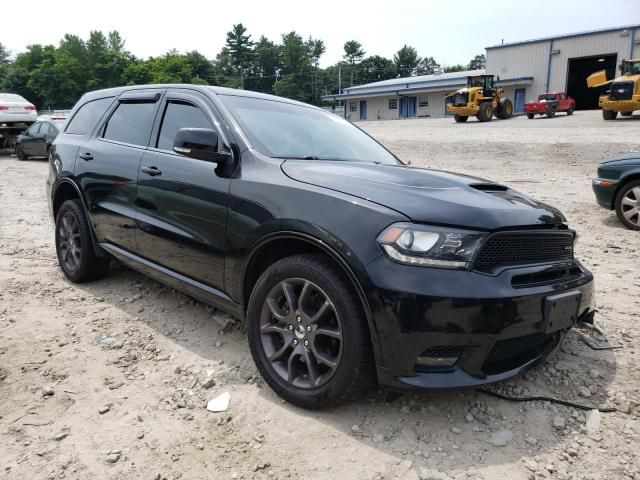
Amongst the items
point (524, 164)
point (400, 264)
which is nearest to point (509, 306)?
point (400, 264)

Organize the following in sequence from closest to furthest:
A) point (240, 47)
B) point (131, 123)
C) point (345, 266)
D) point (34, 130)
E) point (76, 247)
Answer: point (345, 266) < point (131, 123) < point (76, 247) < point (34, 130) < point (240, 47)

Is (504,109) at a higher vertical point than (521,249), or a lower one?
higher

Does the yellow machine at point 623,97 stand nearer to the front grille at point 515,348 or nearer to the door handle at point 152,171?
the front grille at point 515,348

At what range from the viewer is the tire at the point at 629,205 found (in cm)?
644

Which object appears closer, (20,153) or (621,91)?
(20,153)

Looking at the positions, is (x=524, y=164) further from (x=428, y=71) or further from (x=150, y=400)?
(x=428, y=71)

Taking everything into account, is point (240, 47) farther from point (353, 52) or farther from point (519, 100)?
point (519, 100)

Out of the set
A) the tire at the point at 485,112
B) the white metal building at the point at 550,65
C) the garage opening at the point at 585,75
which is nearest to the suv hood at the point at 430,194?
the tire at the point at 485,112

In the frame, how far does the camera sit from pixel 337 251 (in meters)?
2.43

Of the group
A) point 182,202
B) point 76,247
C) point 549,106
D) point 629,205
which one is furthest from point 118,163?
point 549,106

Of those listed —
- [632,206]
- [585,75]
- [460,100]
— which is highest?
[585,75]

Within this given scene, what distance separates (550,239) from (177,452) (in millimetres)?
2189

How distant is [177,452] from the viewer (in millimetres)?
2414

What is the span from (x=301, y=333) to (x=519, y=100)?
1647 inches
